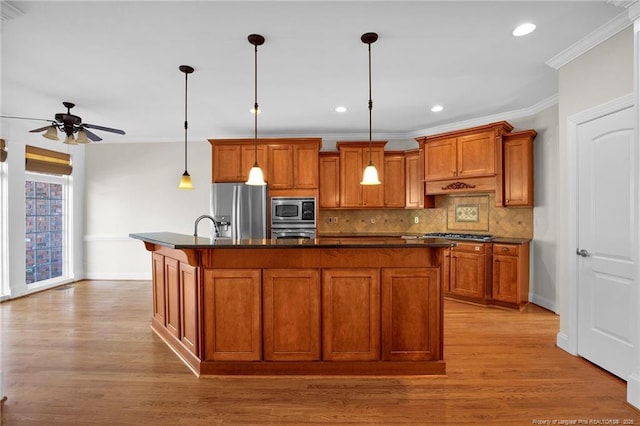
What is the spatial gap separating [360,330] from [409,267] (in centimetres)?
61

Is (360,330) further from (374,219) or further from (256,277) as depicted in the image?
(374,219)

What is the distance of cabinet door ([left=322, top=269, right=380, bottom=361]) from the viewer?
240 centimetres

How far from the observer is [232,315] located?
242 centimetres

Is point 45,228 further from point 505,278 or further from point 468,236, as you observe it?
point 505,278

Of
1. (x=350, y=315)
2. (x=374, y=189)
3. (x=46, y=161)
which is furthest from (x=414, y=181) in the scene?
(x=46, y=161)

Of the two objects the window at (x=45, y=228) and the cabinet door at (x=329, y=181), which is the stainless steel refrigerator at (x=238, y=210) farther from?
the window at (x=45, y=228)

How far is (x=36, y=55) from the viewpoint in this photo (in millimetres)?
2771

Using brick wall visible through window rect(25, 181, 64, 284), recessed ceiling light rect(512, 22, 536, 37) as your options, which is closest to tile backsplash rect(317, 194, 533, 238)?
recessed ceiling light rect(512, 22, 536, 37)

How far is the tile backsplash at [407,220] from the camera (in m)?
4.69

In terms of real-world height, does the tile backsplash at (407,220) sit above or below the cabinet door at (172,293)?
above

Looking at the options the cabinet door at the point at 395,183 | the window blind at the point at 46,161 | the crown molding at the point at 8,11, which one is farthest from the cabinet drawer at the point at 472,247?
the window blind at the point at 46,161

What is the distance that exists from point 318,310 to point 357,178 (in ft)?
10.6

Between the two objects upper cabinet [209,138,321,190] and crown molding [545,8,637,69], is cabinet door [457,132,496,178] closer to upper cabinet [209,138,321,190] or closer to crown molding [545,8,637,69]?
crown molding [545,8,637,69]

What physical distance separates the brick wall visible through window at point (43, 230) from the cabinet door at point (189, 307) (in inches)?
163
